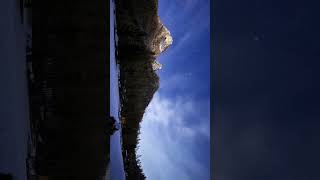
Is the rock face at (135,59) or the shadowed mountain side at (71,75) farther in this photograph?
the rock face at (135,59)

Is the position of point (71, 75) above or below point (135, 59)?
below

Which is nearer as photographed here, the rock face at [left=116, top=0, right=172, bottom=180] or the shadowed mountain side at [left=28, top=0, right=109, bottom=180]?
the shadowed mountain side at [left=28, top=0, right=109, bottom=180]

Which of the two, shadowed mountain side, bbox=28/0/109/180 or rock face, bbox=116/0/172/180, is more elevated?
rock face, bbox=116/0/172/180

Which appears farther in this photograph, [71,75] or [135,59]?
[135,59]

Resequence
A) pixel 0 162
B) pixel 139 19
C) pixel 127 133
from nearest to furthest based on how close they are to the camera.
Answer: pixel 0 162 → pixel 139 19 → pixel 127 133

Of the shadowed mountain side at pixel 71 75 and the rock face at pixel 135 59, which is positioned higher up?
the rock face at pixel 135 59

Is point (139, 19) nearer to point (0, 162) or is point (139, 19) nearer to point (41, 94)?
point (41, 94)

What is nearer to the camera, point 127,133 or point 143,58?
point 143,58

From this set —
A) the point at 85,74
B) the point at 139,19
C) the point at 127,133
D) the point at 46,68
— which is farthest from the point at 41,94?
the point at 127,133
